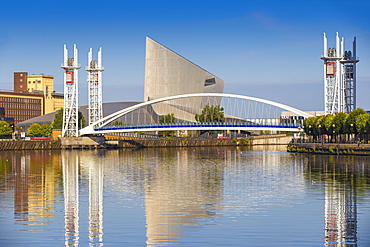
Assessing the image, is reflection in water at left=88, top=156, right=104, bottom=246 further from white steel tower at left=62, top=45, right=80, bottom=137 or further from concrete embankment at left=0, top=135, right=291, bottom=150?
white steel tower at left=62, top=45, right=80, bottom=137

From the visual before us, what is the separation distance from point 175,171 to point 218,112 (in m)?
87.9

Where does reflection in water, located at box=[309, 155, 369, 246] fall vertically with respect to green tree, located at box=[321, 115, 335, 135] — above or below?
below

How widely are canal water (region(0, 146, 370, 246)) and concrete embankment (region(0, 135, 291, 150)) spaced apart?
6701 cm

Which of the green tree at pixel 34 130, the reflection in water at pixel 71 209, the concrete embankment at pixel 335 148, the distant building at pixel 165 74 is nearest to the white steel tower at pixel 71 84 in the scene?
the green tree at pixel 34 130

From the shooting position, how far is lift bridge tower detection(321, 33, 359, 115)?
324 ft

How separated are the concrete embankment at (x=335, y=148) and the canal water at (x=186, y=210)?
25.1 m

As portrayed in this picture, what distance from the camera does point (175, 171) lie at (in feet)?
175

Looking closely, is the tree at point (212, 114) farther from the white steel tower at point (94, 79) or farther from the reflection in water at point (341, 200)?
the reflection in water at point (341, 200)

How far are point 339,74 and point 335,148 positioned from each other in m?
25.7

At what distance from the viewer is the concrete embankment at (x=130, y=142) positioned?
113688mm

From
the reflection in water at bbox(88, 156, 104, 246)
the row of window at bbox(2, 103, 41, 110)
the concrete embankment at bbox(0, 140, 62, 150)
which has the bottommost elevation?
the reflection in water at bbox(88, 156, 104, 246)

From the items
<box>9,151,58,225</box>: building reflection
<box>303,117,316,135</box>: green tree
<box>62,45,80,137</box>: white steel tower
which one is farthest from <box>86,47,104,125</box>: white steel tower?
<box>9,151,58,225</box>: building reflection

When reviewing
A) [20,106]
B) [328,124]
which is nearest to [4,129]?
[20,106]

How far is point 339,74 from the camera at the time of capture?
101 meters
